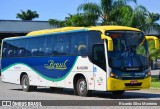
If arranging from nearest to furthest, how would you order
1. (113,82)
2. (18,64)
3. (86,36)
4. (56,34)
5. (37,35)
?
(113,82), (86,36), (56,34), (37,35), (18,64)

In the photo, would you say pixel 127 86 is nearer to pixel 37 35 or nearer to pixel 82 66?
pixel 82 66

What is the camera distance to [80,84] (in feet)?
66.2

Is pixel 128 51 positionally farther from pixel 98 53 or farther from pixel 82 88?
pixel 82 88

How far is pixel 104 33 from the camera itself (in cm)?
1873

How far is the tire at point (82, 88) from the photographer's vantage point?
19.7m

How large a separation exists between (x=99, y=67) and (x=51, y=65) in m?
4.14

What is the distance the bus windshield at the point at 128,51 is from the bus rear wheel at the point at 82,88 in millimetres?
1878

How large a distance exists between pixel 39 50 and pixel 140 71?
638 centimetres

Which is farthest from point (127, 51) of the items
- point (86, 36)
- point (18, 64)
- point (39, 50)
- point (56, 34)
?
point (18, 64)

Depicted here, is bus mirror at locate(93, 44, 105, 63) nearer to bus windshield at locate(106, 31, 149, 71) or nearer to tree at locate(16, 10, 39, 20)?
bus windshield at locate(106, 31, 149, 71)

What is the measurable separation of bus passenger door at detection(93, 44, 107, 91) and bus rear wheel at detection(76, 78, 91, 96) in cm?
80

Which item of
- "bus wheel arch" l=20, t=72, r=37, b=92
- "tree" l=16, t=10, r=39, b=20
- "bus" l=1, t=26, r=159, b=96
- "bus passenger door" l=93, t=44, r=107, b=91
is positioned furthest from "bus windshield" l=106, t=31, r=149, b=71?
"tree" l=16, t=10, r=39, b=20

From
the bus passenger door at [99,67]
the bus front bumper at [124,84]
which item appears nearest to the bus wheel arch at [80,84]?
the bus passenger door at [99,67]

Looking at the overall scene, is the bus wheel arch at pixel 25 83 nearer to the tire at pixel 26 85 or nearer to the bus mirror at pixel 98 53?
the tire at pixel 26 85
